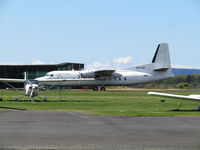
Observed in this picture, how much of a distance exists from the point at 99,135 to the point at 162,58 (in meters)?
56.3

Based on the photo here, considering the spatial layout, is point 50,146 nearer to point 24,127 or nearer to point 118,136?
point 118,136

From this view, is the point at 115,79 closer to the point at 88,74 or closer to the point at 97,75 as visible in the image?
the point at 97,75

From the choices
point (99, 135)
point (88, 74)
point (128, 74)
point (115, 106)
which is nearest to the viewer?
point (99, 135)

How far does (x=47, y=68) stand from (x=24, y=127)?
79269 mm

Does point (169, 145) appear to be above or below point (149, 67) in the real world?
below

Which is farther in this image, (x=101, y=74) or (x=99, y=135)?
(x=101, y=74)

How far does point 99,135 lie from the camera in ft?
37.4

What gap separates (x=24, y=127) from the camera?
43.0 ft

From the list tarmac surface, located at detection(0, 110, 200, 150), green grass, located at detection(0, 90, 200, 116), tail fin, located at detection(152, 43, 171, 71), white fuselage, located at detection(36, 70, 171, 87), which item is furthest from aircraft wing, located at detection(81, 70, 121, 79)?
tarmac surface, located at detection(0, 110, 200, 150)

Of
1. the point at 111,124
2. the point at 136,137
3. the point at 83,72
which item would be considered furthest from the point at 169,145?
the point at 83,72

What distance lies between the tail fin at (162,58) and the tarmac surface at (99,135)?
52112 mm

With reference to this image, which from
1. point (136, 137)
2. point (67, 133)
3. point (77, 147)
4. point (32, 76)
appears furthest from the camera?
point (32, 76)

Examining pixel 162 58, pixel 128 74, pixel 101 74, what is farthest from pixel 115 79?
pixel 162 58

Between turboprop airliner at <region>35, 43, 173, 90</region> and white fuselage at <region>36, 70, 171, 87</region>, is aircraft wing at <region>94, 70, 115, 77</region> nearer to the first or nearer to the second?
turboprop airliner at <region>35, 43, 173, 90</region>
